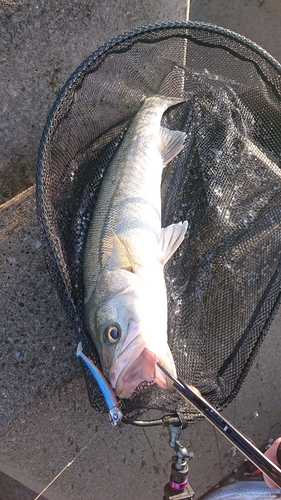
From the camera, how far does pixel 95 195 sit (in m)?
2.64

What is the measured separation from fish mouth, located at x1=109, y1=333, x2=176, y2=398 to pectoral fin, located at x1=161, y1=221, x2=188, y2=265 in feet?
2.00

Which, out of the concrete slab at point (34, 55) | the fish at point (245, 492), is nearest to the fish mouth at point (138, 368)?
the concrete slab at point (34, 55)

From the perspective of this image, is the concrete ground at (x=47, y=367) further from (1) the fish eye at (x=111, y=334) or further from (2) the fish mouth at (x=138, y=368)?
(2) the fish mouth at (x=138, y=368)

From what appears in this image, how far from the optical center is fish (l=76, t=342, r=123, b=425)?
1.91 metres

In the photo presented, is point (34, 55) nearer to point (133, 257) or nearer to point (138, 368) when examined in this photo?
point (133, 257)

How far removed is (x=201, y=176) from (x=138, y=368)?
1.48 metres

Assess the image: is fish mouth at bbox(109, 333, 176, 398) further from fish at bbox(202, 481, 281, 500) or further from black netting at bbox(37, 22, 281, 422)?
fish at bbox(202, 481, 281, 500)

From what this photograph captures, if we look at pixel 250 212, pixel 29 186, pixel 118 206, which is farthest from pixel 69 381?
pixel 250 212

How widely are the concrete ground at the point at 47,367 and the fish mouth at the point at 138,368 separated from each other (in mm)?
770

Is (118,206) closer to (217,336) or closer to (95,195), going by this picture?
(95,195)

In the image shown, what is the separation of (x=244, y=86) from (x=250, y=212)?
92 cm

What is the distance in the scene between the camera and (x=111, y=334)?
2061mm

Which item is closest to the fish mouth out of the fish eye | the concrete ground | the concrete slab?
the fish eye

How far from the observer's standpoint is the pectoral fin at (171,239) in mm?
2383
